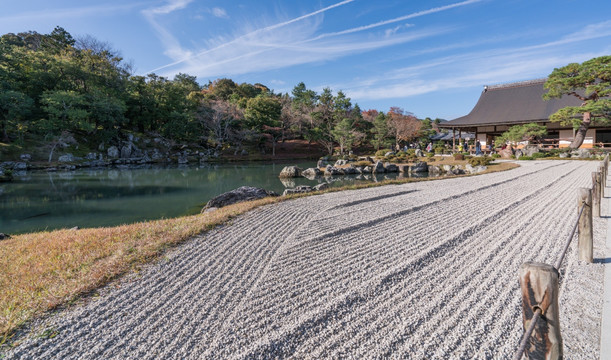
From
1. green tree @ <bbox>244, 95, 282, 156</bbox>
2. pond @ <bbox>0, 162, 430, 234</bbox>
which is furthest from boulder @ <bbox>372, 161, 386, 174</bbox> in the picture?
green tree @ <bbox>244, 95, 282, 156</bbox>

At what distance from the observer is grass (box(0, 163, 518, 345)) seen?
8.54ft

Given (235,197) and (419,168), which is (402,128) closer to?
(419,168)

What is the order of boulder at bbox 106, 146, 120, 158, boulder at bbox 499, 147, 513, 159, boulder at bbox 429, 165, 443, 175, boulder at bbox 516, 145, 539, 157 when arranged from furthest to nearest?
boulder at bbox 106, 146, 120, 158
boulder at bbox 499, 147, 513, 159
boulder at bbox 516, 145, 539, 157
boulder at bbox 429, 165, 443, 175

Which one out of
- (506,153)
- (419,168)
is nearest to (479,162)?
(419,168)

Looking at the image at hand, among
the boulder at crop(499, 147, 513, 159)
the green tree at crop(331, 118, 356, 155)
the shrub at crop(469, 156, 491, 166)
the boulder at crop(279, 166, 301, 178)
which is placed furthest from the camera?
the green tree at crop(331, 118, 356, 155)

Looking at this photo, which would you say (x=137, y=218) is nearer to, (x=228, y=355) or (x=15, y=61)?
(x=228, y=355)

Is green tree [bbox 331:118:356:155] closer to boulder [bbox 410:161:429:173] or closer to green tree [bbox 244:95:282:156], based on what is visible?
green tree [bbox 244:95:282:156]

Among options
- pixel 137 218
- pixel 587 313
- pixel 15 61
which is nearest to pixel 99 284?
pixel 587 313

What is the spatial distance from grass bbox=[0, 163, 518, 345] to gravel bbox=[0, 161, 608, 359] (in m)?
0.22

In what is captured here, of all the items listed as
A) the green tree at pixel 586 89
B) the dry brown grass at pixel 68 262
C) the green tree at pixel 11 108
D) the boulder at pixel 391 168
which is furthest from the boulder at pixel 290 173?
the green tree at pixel 11 108

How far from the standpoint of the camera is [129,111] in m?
30.7

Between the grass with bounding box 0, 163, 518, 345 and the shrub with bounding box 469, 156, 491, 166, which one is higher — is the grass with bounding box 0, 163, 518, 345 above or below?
above

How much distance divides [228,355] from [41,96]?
104 ft

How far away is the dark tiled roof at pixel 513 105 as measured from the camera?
21109mm
